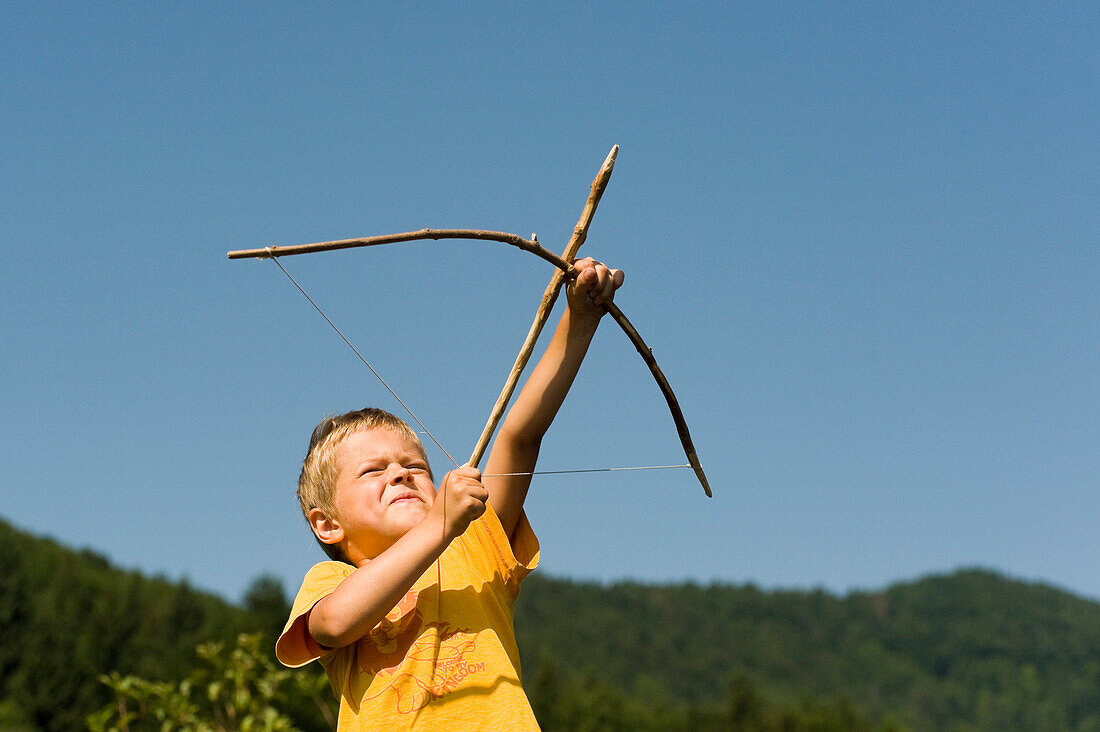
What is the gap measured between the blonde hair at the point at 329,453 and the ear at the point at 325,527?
0.05 feet

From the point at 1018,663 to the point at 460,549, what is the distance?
8831cm

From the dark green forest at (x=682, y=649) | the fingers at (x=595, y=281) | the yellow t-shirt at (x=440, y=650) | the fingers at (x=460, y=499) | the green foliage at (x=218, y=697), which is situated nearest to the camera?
the fingers at (x=460, y=499)

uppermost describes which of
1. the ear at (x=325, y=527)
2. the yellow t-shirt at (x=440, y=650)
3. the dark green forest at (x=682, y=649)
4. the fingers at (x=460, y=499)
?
the dark green forest at (x=682, y=649)

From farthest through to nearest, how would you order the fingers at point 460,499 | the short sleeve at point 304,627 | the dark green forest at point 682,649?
the dark green forest at point 682,649 < the short sleeve at point 304,627 < the fingers at point 460,499

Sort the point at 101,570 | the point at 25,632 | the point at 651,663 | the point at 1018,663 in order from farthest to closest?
the point at 1018,663 → the point at 651,663 → the point at 101,570 → the point at 25,632

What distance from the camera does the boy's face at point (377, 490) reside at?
2326 mm

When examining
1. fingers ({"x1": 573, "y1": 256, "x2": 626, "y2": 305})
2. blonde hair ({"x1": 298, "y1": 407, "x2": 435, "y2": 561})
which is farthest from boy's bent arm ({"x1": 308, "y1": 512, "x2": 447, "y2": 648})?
fingers ({"x1": 573, "y1": 256, "x2": 626, "y2": 305})

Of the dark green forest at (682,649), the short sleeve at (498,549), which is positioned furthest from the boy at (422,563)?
the dark green forest at (682,649)

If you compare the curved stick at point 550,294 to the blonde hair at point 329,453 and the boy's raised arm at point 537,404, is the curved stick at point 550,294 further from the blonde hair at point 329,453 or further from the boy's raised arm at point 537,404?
the blonde hair at point 329,453

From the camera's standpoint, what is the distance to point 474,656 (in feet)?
7.19

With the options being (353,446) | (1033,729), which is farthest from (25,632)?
(1033,729)

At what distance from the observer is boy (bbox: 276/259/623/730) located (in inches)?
81.4

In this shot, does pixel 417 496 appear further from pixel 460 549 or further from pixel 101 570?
pixel 101 570

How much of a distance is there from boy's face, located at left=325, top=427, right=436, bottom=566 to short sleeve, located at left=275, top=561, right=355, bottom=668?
109 millimetres
